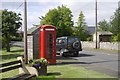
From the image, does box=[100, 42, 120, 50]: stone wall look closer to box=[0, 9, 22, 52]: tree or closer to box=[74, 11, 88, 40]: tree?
box=[0, 9, 22, 52]: tree

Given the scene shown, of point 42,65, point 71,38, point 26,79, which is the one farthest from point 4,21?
point 26,79

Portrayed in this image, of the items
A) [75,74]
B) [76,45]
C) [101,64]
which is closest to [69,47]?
[76,45]

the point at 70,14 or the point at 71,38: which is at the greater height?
the point at 70,14

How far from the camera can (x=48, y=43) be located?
61.1 ft

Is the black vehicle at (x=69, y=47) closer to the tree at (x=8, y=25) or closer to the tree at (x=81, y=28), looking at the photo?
the tree at (x=8, y=25)

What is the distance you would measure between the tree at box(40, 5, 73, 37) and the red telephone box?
44.2 metres

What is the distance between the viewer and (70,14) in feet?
228

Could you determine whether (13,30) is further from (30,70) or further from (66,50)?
(30,70)

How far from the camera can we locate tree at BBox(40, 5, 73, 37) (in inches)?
2544

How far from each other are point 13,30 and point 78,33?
37503 mm

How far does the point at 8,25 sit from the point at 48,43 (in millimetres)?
18953

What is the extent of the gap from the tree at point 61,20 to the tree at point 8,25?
1005 inches

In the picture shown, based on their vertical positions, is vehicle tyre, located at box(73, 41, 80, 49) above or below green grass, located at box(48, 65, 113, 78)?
above

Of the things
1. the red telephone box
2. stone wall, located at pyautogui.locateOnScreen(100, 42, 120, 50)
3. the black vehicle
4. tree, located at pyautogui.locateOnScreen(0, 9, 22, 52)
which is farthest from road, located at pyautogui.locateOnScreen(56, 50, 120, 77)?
stone wall, located at pyautogui.locateOnScreen(100, 42, 120, 50)
